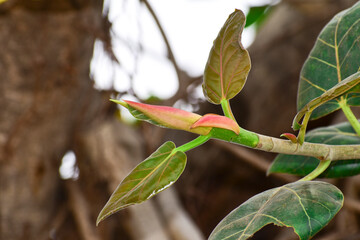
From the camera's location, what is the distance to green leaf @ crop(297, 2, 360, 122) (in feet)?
1.42

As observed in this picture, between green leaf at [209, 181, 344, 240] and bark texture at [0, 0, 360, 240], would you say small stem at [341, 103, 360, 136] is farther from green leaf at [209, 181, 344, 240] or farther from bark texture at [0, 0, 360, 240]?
bark texture at [0, 0, 360, 240]

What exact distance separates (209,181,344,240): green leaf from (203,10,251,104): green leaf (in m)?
0.11

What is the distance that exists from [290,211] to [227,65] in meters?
0.14

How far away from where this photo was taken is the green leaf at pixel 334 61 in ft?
1.42

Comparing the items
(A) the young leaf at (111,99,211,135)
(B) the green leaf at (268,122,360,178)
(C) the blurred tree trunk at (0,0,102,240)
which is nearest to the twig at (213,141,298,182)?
(C) the blurred tree trunk at (0,0,102,240)

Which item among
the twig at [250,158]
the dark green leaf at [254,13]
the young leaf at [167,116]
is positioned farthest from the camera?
the dark green leaf at [254,13]

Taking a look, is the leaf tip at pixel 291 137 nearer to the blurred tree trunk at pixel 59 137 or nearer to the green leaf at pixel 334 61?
the green leaf at pixel 334 61

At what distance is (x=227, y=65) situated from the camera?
1.20ft

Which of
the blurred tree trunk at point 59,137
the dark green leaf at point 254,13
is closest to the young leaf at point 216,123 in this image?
the blurred tree trunk at point 59,137

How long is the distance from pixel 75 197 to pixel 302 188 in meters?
0.94

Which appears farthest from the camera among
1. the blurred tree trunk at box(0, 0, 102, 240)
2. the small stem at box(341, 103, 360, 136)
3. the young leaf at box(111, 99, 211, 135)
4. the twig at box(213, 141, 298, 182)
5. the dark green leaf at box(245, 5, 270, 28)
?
the dark green leaf at box(245, 5, 270, 28)

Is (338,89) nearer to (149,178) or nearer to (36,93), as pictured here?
(149,178)

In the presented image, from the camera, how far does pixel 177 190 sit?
4.61 feet

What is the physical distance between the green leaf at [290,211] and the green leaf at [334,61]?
13 cm
